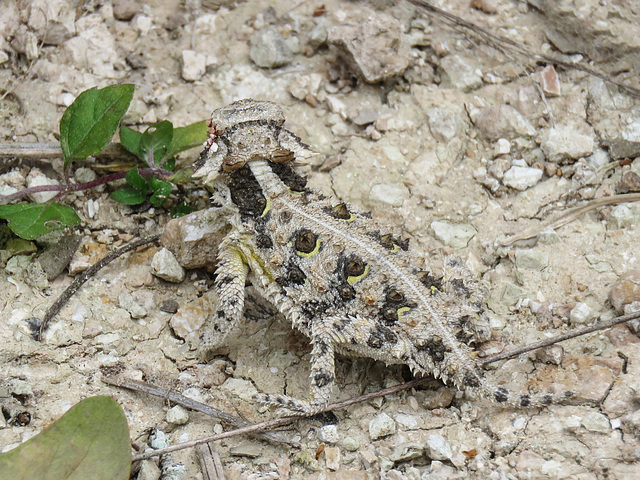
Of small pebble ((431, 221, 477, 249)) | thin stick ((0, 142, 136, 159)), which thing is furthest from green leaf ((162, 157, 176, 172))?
small pebble ((431, 221, 477, 249))

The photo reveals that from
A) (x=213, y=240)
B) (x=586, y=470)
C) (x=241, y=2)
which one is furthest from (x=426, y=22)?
(x=586, y=470)

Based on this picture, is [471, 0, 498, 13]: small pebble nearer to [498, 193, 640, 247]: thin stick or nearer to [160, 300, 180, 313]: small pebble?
[498, 193, 640, 247]: thin stick

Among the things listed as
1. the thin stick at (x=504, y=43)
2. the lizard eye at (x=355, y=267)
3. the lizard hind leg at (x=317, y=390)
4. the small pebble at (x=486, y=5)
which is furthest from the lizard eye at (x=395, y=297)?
the small pebble at (x=486, y=5)

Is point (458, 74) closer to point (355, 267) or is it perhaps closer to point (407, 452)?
point (355, 267)

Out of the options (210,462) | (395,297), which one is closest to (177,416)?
(210,462)

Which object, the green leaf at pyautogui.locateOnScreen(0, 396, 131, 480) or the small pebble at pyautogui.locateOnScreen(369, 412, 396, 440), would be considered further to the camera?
the small pebble at pyautogui.locateOnScreen(369, 412, 396, 440)

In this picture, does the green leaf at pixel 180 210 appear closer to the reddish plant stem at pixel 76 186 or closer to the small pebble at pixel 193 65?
the reddish plant stem at pixel 76 186
